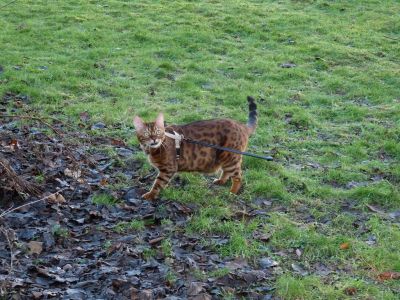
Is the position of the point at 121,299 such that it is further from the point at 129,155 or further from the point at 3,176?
the point at 129,155

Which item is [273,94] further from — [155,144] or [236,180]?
[155,144]

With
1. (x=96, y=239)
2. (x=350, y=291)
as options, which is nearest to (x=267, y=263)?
(x=350, y=291)

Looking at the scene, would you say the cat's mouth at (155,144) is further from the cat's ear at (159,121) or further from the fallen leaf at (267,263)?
the fallen leaf at (267,263)

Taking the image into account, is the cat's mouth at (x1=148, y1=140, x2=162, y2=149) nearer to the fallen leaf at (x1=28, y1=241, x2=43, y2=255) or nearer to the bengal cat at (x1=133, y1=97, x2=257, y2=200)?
the bengal cat at (x1=133, y1=97, x2=257, y2=200)

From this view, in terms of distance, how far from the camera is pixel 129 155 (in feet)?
27.4

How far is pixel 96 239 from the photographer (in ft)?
20.1

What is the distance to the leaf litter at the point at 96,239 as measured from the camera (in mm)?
5273

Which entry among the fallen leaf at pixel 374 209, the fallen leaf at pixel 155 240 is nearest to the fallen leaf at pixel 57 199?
the fallen leaf at pixel 155 240

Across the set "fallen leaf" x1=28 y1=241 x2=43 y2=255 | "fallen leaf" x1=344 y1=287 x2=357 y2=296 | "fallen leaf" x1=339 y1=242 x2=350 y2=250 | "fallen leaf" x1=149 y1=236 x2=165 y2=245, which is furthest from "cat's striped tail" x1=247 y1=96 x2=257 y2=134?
"fallen leaf" x1=28 y1=241 x2=43 y2=255

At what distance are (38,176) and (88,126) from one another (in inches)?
92.3

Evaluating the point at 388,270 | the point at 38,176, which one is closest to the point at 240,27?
the point at 38,176

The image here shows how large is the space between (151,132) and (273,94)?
4.81 metres

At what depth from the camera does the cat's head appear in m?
7.03

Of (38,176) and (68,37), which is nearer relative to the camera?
(38,176)
